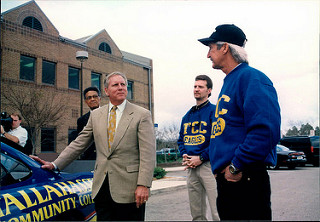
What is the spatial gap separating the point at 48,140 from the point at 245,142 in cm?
1865

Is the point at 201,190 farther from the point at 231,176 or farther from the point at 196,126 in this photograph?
the point at 231,176

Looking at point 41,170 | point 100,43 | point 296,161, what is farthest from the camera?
point 100,43

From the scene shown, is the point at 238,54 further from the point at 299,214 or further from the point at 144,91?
the point at 144,91

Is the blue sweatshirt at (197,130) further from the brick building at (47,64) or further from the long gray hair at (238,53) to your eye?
the brick building at (47,64)

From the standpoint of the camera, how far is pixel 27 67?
18641 mm

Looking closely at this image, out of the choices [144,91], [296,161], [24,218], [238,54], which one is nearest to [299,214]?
[238,54]

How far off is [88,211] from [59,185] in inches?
18.1

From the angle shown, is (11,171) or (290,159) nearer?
(11,171)

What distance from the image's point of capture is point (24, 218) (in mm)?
2598

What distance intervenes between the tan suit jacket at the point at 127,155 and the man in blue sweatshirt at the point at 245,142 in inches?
25.6

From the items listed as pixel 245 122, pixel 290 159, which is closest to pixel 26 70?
pixel 290 159

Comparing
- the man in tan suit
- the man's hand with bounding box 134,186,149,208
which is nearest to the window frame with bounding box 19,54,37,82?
the man in tan suit

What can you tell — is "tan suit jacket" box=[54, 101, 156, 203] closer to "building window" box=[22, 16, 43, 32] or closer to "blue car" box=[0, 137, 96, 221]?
"blue car" box=[0, 137, 96, 221]

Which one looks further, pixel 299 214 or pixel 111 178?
pixel 299 214
